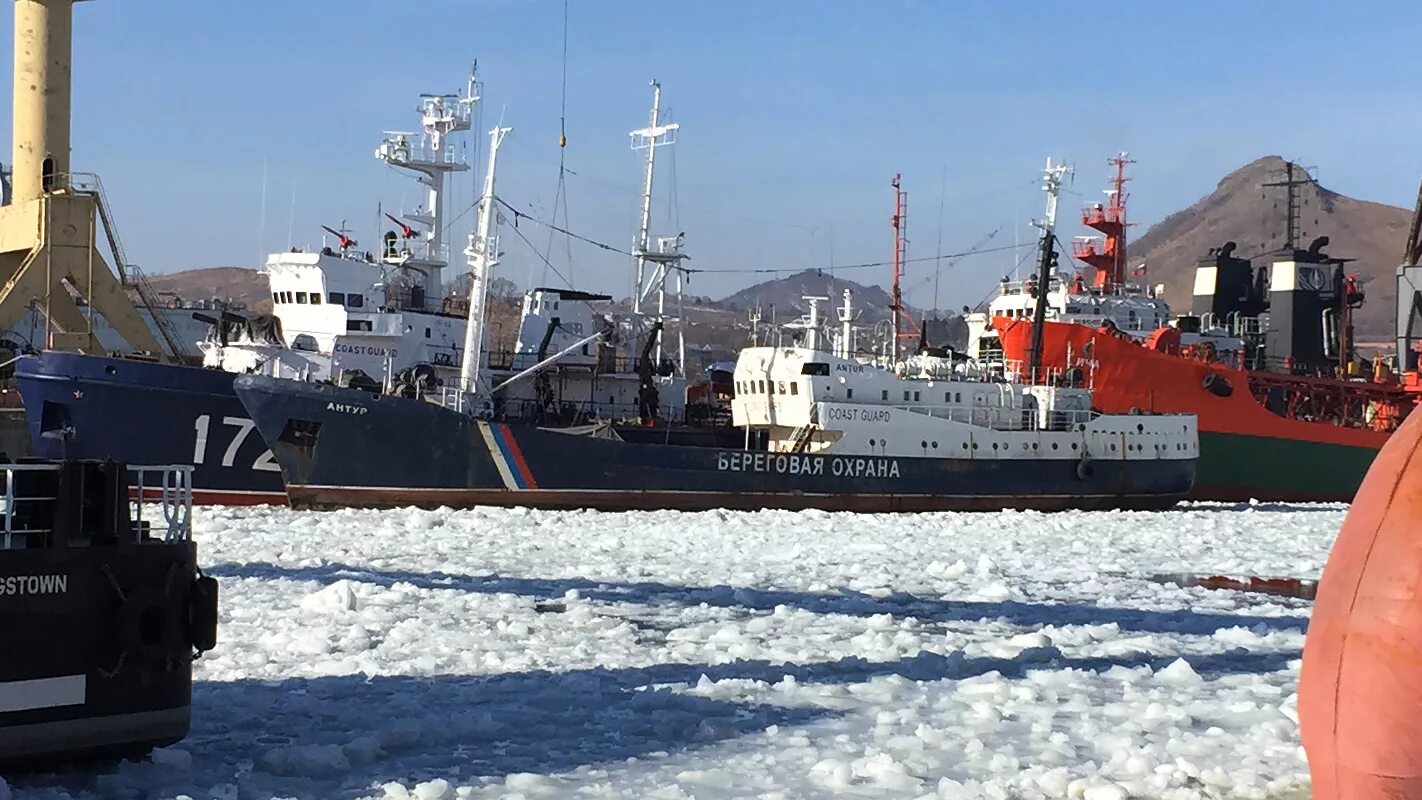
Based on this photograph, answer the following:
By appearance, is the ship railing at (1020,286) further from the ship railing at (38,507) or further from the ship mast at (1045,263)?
the ship railing at (38,507)

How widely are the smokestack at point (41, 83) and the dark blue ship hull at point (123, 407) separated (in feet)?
11.6

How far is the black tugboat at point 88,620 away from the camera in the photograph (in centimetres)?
502

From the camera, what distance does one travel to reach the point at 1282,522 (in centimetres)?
2402

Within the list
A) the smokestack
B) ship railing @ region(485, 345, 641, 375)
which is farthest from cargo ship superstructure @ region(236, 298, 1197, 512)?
the smokestack

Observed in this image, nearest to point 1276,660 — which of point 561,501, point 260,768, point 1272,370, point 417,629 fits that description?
point 417,629

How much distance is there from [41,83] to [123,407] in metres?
5.11

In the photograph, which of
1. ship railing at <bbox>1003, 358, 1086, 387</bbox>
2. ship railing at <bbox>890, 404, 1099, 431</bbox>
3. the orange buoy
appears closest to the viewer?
the orange buoy

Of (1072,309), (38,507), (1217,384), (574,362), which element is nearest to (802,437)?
(574,362)

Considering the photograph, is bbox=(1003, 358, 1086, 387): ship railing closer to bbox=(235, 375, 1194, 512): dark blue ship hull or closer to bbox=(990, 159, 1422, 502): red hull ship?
bbox=(990, 159, 1422, 502): red hull ship

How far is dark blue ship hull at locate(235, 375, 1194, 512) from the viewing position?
21188mm

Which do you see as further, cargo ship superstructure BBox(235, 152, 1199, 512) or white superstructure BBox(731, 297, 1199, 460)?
white superstructure BBox(731, 297, 1199, 460)

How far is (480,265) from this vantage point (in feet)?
76.3

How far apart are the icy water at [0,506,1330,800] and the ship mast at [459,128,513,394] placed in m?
6.87

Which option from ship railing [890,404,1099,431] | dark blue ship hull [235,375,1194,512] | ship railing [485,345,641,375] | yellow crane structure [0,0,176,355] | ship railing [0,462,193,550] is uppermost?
yellow crane structure [0,0,176,355]
